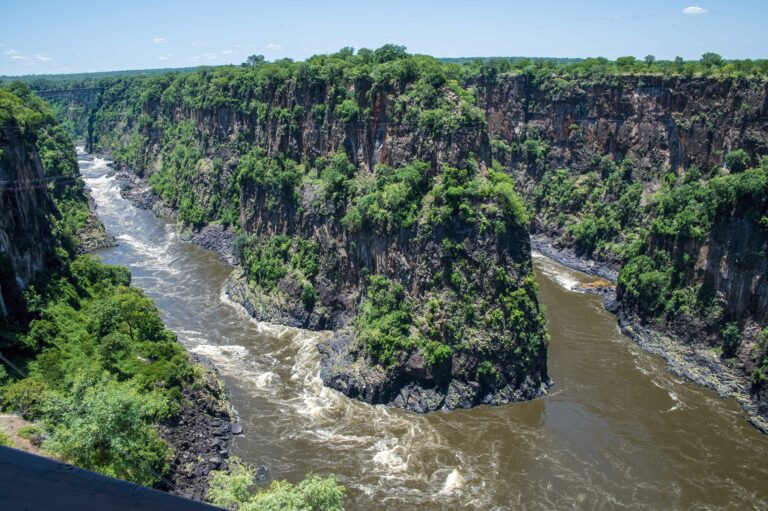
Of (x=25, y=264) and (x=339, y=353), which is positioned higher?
(x=25, y=264)

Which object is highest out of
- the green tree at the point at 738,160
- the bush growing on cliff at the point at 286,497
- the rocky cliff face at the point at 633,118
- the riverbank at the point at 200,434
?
the rocky cliff face at the point at 633,118

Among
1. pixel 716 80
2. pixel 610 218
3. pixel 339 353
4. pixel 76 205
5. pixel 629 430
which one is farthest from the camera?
pixel 76 205

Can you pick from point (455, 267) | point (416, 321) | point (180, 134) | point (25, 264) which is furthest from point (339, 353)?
point (180, 134)

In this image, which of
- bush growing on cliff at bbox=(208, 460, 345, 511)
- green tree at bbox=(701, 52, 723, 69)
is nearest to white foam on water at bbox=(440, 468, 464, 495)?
bush growing on cliff at bbox=(208, 460, 345, 511)

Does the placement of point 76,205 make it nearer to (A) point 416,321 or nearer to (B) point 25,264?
(B) point 25,264

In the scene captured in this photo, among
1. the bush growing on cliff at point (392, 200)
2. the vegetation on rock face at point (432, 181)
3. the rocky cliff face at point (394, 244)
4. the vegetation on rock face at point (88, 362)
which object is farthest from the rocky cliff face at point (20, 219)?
the bush growing on cliff at point (392, 200)

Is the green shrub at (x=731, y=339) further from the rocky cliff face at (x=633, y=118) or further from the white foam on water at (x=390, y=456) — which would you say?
the white foam on water at (x=390, y=456)
